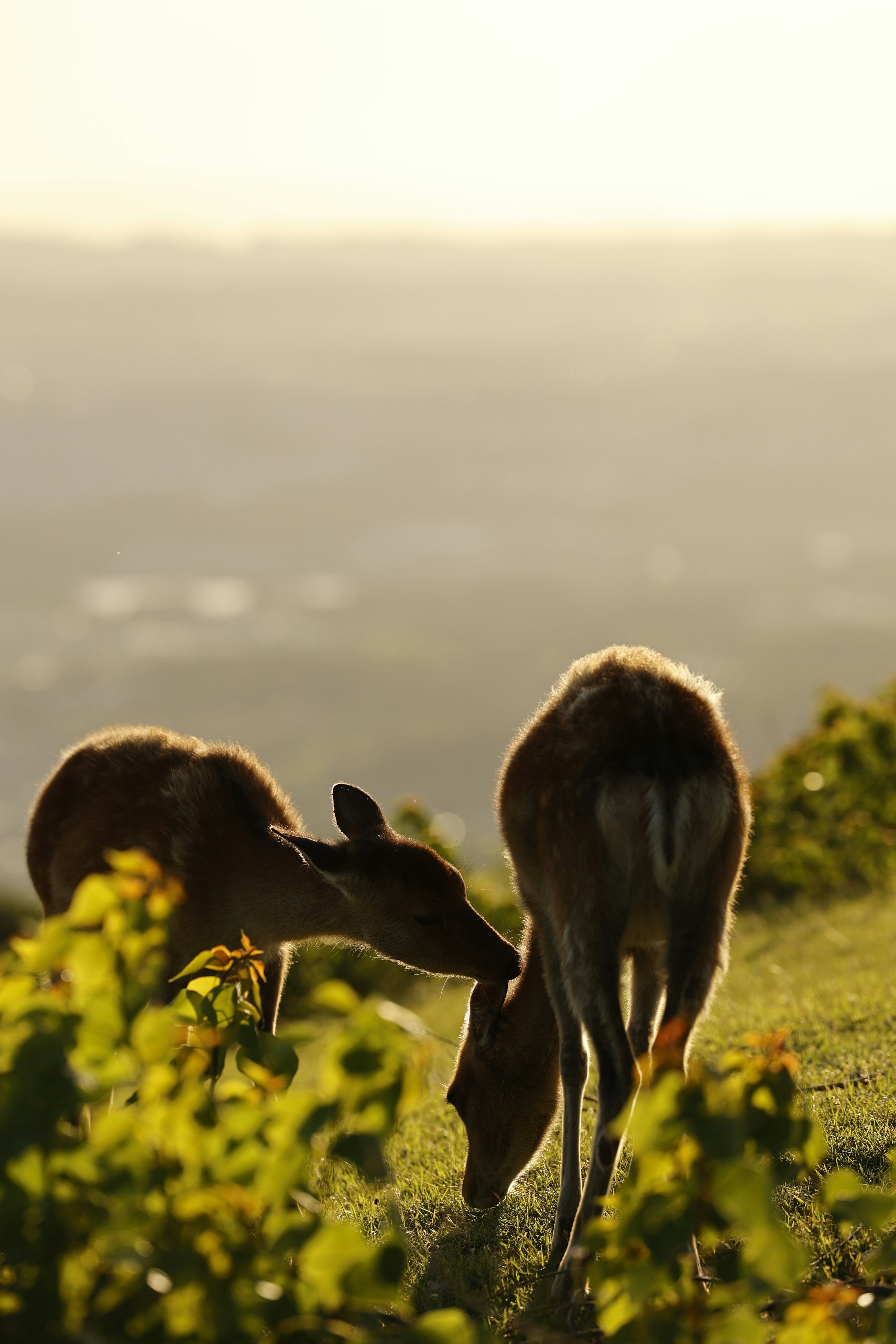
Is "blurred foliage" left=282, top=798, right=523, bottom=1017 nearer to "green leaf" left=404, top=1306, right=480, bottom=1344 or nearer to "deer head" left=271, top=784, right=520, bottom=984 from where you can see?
"deer head" left=271, top=784, right=520, bottom=984

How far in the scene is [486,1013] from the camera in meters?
5.02

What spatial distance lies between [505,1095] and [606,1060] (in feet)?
4.26

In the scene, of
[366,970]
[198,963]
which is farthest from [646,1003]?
[366,970]

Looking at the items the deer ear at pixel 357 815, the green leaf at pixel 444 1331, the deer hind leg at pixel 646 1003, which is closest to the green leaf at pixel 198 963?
the green leaf at pixel 444 1331

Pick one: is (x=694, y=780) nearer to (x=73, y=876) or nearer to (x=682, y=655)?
(x=73, y=876)

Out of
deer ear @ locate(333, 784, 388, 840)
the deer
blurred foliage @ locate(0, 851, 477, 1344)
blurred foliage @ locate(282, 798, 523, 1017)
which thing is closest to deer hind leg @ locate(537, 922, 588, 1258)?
the deer

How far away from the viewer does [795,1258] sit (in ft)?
6.95

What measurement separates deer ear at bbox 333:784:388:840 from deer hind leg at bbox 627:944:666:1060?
4.83 feet

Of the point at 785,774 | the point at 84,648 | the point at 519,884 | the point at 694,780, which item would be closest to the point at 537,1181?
the point at 519,884

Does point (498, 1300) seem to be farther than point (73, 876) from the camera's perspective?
No

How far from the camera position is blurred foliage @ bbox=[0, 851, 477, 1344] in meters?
2.19

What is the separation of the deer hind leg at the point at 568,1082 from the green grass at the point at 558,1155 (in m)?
0.21

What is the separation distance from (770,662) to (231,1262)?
82.6 meters

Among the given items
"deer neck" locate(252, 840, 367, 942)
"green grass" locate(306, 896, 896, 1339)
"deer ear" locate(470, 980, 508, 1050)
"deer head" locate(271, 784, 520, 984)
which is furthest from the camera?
"deer neck" locate(252, 840, 367, 942)
